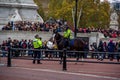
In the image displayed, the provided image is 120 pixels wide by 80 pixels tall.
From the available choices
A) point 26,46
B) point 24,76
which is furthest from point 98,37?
point 24,76

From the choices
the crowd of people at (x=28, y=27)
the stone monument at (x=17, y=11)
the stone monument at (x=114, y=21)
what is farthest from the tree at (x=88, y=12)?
the crowd of people at (x=28, y=27)

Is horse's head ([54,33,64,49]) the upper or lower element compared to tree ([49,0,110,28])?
lower

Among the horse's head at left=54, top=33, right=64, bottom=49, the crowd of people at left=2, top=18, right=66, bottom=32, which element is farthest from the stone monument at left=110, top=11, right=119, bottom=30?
the horse's head at left=54, top=33, right=64, bottom=49

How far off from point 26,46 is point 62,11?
165 feet

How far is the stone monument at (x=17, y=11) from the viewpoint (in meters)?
59.5

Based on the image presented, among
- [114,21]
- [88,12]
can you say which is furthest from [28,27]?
[114,21]

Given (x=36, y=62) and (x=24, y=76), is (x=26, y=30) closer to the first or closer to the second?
(x=36, y=62)

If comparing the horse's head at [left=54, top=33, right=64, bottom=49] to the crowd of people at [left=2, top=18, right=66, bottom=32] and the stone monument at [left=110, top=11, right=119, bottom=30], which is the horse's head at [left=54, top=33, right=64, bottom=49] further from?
the stone monument at [left=110, top=11, right=119, bottom=30]

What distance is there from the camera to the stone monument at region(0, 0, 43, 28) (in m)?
59.5

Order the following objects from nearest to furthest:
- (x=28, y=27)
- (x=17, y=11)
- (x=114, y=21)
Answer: (x=28, y=27)
(x=17, y=11)
(x=114, y=21)

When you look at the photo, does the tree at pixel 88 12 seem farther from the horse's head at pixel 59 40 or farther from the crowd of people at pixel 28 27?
the horse's head at pixel 59 40

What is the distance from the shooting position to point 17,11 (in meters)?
60.0

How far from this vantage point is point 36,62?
3400 centimetres

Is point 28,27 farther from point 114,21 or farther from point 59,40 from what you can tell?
point 114,21
